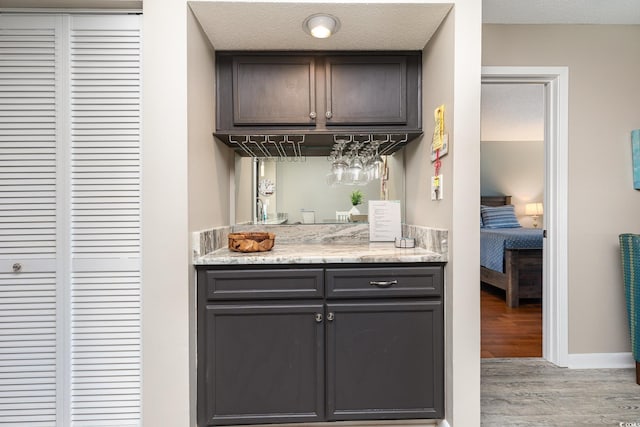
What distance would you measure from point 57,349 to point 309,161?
171 centimetres

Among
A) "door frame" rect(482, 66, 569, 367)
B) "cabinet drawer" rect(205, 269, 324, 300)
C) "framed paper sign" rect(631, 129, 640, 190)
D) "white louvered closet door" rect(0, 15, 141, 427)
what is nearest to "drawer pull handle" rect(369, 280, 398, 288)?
"cabinet drawer" rect(205, 269, 324, 300)

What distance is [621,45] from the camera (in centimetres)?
249

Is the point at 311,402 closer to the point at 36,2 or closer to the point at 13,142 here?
the point at 13,142

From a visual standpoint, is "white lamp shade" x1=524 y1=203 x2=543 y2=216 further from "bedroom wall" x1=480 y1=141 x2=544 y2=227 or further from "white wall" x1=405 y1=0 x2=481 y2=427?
"white wall" x1=405 y1=0 x2=481 y2=427

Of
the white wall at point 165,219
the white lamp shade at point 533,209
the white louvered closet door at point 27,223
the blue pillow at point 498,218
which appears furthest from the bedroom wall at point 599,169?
the white lamp shade at point 533,209

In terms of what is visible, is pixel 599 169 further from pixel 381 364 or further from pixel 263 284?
pixel 263 284

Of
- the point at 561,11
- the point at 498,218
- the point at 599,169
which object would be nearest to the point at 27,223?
the point at 561,11

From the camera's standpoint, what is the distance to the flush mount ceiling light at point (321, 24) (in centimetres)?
164

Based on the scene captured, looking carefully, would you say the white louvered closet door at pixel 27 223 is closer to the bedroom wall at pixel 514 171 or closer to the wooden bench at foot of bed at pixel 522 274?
the wooden bench at foot of bed at pixel 522 274

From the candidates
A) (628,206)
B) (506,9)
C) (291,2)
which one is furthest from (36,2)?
(628,206)

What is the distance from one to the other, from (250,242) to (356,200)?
0.86 m

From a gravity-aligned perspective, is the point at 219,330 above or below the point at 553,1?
below

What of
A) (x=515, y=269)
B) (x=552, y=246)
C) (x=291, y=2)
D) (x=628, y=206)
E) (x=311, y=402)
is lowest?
(x=311, y=402)

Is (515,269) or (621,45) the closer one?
(621,45)
